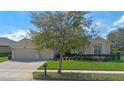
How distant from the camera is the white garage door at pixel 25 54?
20.9 m

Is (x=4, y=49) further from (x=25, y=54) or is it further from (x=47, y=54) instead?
(x=47, y=54)

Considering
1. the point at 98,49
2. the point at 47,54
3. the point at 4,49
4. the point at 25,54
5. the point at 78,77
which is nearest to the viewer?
the point at 78,77

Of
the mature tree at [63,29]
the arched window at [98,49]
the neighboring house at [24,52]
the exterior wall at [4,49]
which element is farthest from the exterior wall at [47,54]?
the exterior wall at [4,49]

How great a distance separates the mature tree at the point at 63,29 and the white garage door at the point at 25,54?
7954 mm

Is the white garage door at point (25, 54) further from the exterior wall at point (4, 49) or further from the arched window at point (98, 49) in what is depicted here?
the exterior wall at point (4, 49)

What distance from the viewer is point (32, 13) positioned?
12023 millimetres

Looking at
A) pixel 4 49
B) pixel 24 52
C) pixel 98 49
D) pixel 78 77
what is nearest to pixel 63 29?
pixel 78 77

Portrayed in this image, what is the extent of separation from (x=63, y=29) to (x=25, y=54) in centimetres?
1020

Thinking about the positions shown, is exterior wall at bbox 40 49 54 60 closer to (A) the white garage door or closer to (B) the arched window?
(A) the white garage door

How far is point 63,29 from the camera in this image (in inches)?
503

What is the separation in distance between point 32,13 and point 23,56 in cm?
1095
